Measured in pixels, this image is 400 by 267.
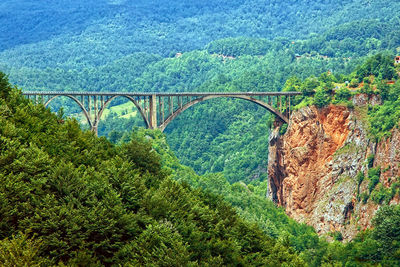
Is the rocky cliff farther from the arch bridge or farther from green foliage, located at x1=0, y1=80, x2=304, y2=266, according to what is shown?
green foliage, located at x1=0, y1=80, x2=304, y2=266

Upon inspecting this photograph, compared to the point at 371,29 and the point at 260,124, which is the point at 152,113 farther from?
the point at 371,29

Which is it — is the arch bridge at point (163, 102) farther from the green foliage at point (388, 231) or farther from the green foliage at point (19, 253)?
the green foliage at point (19, 253)

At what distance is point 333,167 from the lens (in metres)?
88.4

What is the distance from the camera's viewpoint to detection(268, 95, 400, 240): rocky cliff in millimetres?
80500

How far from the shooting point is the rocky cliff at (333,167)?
264 feet

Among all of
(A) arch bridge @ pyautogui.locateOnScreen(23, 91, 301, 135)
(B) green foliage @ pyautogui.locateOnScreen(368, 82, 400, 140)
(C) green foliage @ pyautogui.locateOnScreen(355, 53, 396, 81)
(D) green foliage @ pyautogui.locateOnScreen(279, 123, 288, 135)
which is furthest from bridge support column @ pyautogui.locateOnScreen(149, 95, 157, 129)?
(C) green foliage @ pyautogui.locateOnScreen(355, 53, 396, 81)

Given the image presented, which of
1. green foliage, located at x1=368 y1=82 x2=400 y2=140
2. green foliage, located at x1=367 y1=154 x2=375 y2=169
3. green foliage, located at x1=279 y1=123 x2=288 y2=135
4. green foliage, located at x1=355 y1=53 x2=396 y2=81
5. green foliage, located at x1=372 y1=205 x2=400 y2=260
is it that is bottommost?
green foliage, located at x1=372 y1=205 x2=400 y2=260

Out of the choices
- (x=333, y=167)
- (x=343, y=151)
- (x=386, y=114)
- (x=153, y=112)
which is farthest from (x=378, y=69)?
(x=153, y=112)

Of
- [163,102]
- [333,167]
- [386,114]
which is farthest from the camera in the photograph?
[333,167]

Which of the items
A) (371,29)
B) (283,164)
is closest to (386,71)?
(283,164)

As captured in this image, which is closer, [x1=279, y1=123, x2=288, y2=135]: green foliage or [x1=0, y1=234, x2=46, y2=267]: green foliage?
[x1=0, y1=234, x2=46, y2=267]: green foliage

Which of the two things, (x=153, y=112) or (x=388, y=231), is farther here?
(x=153, y=112)

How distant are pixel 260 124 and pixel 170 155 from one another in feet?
185

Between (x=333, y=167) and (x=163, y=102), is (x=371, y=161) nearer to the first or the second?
(x=333, y=167)
